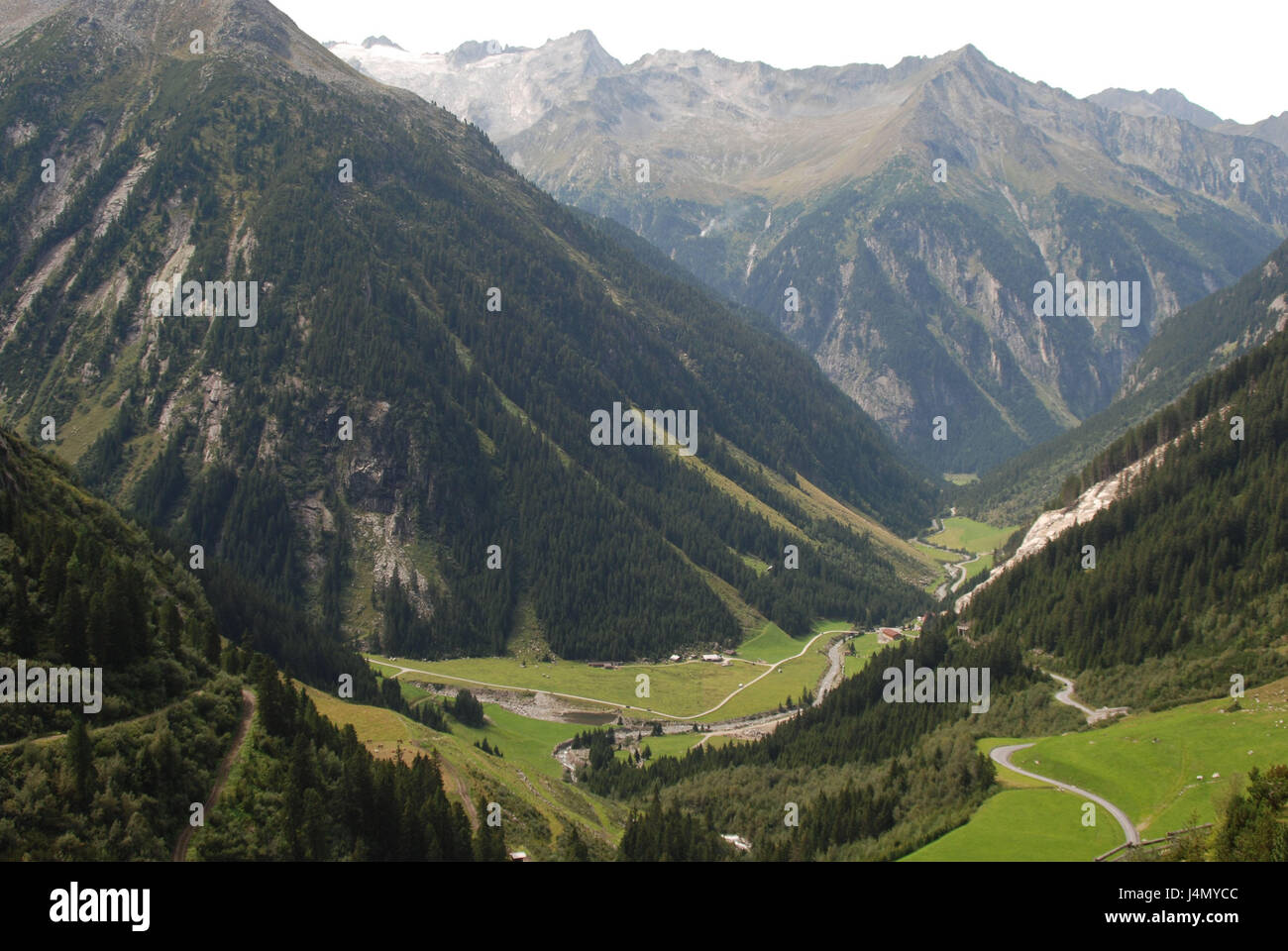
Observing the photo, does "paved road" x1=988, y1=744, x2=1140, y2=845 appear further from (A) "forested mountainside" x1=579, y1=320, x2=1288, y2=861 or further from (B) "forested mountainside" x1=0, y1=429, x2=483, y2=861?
(B) "forested mountainside" x1=0, y1=429, x2=483, y2=861

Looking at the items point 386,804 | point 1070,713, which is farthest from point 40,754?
point 1070,713

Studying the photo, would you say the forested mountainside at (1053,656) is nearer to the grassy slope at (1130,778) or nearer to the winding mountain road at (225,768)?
the grassy slope at (1130,778)

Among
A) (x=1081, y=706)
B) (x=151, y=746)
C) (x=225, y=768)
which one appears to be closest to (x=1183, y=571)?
(x=1081, y=706)

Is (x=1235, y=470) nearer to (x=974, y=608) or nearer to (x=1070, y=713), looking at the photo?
(x=974, y=608)

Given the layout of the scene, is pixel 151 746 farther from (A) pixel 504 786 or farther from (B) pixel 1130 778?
(B) pixel 1130 778

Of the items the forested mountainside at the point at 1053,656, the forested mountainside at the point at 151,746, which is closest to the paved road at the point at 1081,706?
the forested mountainside at the point at 1053,656
